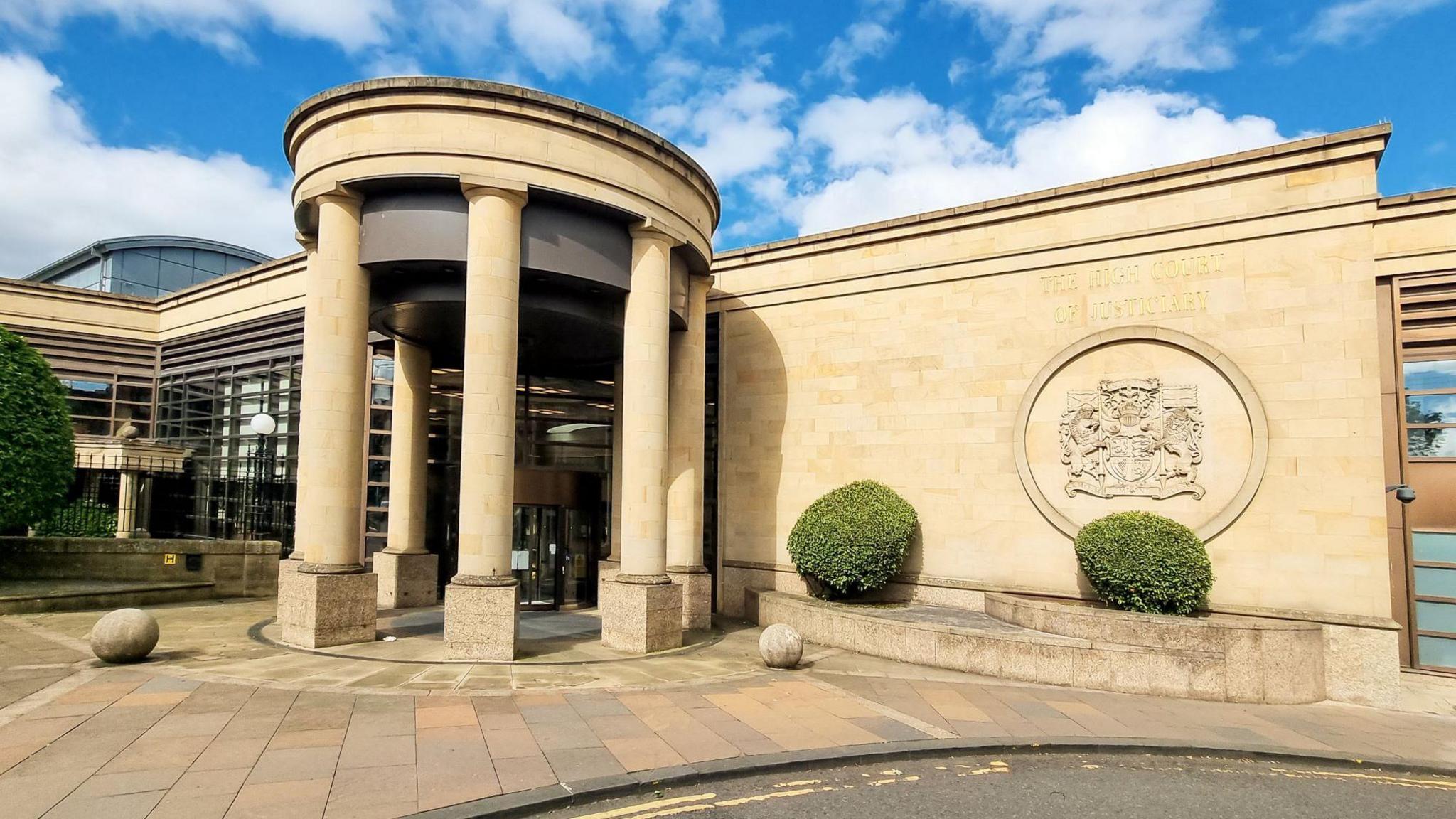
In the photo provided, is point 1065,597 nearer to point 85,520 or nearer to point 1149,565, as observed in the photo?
point 1149,565

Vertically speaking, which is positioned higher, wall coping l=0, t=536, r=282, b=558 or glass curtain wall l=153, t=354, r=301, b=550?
glass curtain wall l=153, t=354, r=301, b=550

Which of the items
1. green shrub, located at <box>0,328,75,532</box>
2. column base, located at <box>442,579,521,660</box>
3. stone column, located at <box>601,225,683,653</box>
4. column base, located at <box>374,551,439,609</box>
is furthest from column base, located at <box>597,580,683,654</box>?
green shrub, located at <box>0,328,75,532</box>

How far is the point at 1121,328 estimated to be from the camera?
15.0m

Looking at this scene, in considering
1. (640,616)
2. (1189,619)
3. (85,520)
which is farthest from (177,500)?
(1189,619)

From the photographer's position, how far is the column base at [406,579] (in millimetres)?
17562

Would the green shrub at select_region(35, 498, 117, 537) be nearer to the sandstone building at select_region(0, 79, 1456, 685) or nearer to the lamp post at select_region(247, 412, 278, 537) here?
the lamp post at select_region(247, 412, 278, 537)

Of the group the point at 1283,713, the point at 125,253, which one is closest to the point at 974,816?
the point at 1283,713

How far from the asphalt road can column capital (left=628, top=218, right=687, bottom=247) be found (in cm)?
991

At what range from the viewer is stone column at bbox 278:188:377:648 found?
12984mm

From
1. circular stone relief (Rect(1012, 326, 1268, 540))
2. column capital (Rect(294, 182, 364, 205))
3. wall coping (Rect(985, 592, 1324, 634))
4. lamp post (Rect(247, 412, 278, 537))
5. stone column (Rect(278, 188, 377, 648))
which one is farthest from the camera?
lamp post (Rect(247, 412, 278, 537))

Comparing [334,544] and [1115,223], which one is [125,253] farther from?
[1115,223]

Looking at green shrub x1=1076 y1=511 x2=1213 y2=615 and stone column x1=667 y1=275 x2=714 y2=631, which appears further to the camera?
stone column x1=667 y1=275 x2=714 y2=631

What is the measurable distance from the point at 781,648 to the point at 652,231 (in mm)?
7839

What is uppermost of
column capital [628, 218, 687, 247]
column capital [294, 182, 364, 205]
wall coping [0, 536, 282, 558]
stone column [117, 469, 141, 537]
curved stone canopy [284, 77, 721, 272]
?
curved stone canopy [284, 77, 721, 272]
